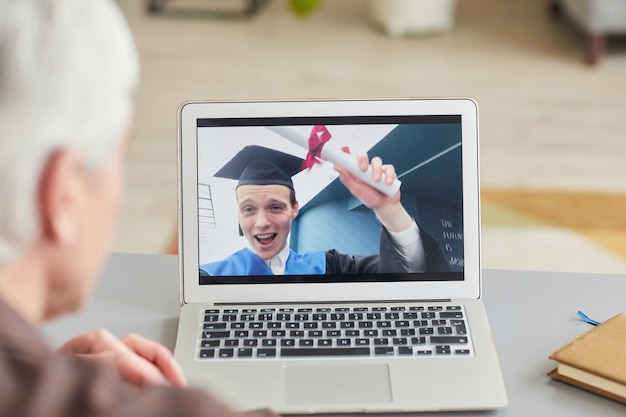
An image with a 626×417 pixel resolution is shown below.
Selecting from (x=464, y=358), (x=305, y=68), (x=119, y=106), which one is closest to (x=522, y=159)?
(x=305, y=68)

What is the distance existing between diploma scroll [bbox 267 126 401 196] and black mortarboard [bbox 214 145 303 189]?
0.08 ft

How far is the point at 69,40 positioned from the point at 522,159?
283cm

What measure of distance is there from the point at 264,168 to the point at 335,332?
0.78ft

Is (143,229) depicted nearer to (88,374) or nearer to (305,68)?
(305,68)

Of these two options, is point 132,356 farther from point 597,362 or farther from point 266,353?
point 597,362

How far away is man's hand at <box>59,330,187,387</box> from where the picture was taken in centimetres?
102

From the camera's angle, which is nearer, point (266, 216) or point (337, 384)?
point (337, 384)

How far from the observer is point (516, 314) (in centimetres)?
126

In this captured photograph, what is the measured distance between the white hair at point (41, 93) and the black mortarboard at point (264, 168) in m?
0.59

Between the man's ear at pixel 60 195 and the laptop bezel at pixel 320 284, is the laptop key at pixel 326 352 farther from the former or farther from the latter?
the man's ear at pixel 60 195

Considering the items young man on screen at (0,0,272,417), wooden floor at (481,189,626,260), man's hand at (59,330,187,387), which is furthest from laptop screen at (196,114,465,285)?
wooden floor at (481,189,626,260)

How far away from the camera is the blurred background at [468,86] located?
292 cm

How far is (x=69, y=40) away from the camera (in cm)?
64

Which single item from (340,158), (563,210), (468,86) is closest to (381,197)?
(340,158)
